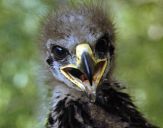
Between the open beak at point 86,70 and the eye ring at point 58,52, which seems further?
the eye ring at point 58,52

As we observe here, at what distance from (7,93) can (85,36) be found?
2.78m

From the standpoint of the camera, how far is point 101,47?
13.2ft

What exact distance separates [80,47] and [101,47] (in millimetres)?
144

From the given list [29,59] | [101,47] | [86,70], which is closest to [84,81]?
[86,70]

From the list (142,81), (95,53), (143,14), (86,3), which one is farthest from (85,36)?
(143,14)

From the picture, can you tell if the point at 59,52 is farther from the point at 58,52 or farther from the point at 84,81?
the point at 84,81

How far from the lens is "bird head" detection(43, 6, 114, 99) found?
3865 millimetres

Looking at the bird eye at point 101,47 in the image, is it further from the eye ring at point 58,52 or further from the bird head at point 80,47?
the eye ring at point 58,52

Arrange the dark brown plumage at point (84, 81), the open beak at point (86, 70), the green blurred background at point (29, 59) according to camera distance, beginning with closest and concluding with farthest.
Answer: the open beak at point (86, 70) < the dark brown plumage at point (84, 81) < the green blurred background at point (29, 59)

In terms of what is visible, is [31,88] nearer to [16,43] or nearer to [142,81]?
[16,43]

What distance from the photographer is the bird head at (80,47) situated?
3.87 metres

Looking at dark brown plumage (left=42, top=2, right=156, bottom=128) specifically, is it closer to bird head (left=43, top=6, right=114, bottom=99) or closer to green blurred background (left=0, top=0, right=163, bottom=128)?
bird head (left=43, top=6, right=114, bottom=99)

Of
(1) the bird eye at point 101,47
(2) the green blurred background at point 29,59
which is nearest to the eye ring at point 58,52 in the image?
(1) the bird eye at point 101,47

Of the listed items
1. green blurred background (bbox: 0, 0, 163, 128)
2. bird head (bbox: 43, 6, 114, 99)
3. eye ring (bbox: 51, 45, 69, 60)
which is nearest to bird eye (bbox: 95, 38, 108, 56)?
bird head (bbox: 43, 6, 114, 99)
